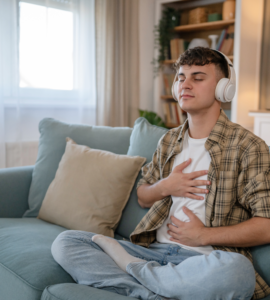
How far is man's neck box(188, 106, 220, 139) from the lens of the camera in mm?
1249

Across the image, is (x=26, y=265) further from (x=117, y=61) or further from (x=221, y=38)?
(x=221, y=38)

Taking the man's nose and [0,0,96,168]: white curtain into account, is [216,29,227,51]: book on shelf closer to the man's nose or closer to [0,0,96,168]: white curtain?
[0,0,96,168]: white curtain

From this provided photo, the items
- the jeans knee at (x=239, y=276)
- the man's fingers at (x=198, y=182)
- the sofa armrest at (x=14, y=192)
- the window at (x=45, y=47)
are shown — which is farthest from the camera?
the window at (x=45, y=47)

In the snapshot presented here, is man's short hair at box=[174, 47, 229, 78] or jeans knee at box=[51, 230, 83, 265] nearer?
jeans knee at box=[51, 230, 83, 265]

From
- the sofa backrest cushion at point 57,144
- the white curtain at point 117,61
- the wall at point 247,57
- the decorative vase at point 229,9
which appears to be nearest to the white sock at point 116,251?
the sofa backrest cushion at point 57,144

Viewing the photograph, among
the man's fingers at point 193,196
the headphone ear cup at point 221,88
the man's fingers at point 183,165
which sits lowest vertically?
the man's fingers at point 193,196

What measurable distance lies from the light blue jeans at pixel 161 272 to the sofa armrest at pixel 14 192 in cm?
61

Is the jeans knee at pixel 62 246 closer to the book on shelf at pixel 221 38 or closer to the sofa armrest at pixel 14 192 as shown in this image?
the sofa armrest at pixel 14 192

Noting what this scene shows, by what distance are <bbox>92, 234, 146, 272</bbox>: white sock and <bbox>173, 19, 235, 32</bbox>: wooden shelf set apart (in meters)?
2.84

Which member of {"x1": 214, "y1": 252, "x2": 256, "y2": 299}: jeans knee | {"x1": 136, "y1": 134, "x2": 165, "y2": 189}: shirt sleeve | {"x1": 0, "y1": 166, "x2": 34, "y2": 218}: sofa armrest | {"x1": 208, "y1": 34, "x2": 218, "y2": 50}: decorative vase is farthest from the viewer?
{"x1": 208, "y1": 34, "x2": 218, "y2": 50}: decorative vase

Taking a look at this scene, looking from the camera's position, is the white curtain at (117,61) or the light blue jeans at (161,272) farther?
the white curtain at (117,61)

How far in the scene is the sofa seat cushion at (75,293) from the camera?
2.99ft

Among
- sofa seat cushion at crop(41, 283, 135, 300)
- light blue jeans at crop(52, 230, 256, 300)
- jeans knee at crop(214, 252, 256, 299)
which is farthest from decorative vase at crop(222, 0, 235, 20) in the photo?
sofa seat cushion at crop(41, 283, 135, 300)

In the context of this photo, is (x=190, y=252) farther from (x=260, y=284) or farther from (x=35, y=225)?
(x=35, y=225)
